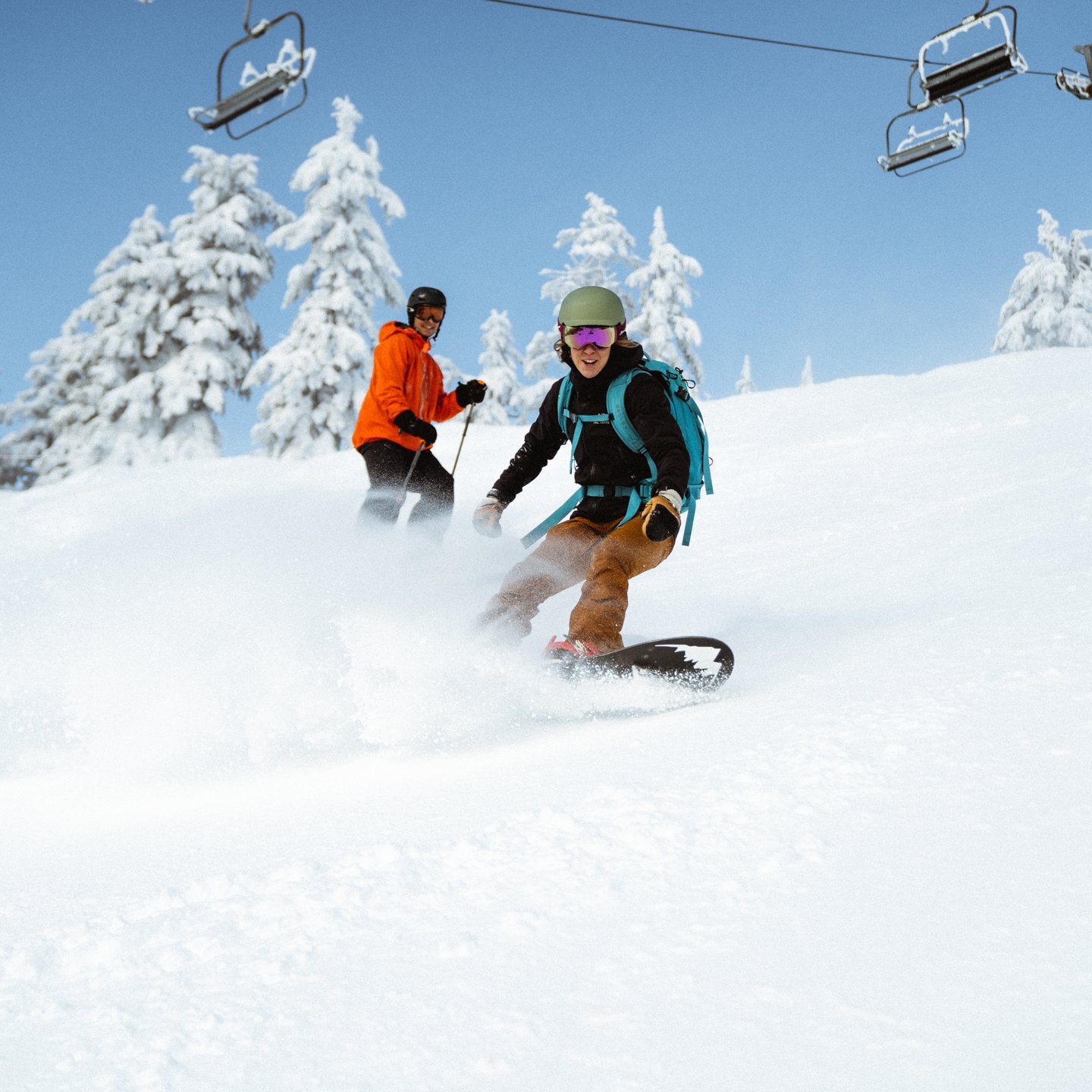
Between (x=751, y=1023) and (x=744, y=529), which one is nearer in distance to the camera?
(x=751, y=1023)

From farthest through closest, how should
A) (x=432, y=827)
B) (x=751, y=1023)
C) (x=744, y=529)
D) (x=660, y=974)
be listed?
(x=744, y=529) → (x=432, y=827) → (x=660, y=974) → (x=751, y=1023)

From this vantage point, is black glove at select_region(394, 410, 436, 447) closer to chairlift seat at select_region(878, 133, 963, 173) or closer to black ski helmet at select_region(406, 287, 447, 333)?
black ski helmet at select_region(406, 287, 447, 333)

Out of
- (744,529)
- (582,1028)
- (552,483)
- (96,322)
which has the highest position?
(96,322)

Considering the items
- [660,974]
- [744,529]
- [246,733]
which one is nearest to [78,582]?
[246,733]

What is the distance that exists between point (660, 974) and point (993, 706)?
161 cm

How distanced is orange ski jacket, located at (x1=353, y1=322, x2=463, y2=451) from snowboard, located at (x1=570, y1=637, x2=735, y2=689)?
304 centimetres

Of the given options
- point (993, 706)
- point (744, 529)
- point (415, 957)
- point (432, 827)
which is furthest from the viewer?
point (744, 529)

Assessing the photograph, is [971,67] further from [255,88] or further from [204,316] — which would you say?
[204,316]

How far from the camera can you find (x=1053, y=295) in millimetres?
32688

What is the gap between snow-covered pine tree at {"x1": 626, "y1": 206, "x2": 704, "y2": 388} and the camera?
101 ft

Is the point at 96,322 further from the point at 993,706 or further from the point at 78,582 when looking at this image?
the point at 993,706

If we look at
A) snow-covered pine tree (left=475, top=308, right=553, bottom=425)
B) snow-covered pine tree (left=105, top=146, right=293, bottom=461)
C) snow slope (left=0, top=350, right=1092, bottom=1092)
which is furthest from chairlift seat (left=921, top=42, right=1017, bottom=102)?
snow-covered pine tree (left=475, top=308, right=553, bottom=425)

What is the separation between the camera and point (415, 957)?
1.59 metres

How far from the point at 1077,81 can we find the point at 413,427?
9.78 m
